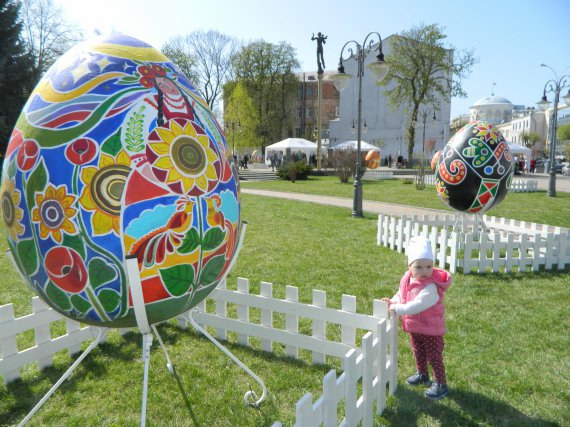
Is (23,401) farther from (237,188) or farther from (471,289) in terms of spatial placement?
(471,289)

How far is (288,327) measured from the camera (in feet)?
14.2

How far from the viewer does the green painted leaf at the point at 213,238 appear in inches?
99.7

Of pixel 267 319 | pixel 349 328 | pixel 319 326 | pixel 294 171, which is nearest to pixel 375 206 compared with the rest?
pixel 267 319

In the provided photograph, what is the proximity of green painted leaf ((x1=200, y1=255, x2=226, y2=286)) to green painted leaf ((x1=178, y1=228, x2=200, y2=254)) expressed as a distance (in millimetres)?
180

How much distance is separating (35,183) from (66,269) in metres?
0.50

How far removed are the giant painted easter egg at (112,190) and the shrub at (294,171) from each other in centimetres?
2738

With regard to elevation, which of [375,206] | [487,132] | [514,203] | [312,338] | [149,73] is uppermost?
[487,132]

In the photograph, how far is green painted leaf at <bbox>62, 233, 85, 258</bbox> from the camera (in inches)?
90.6

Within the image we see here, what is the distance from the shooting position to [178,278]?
246 centimetres

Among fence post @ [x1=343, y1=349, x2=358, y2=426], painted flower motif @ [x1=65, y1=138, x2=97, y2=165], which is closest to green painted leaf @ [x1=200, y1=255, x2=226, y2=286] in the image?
painted flower motif @ [x1=65, y1=138, x2=97, y2=165]

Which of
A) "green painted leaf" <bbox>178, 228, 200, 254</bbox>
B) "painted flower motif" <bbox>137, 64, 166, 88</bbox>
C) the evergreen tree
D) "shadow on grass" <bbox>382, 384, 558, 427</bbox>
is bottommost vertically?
"shadow on grass" <bbox>382, 384, 558, 427</bbox>

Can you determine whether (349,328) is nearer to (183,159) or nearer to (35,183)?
(183,159)

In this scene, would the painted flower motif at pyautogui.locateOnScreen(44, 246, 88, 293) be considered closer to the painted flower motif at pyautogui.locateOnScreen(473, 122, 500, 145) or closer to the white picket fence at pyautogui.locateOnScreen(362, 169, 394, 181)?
the painted flower motif at pyautogui.locateOnScreen(473, 122, 500, 145)

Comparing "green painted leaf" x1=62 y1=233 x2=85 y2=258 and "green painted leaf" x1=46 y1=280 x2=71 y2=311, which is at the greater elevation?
"green painted leaf" x1=62 y1=233 x2=85 y2=258
